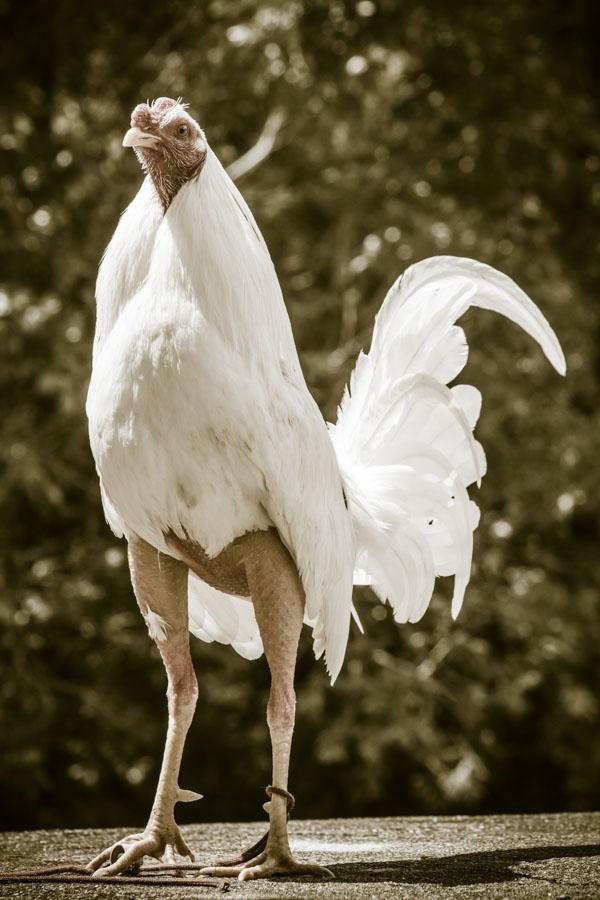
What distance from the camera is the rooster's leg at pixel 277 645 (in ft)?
9.25

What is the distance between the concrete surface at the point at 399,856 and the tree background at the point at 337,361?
2.36m

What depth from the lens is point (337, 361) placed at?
6.63 m

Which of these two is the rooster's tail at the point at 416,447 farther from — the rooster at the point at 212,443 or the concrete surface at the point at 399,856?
the concrete surface at the point at 399,856

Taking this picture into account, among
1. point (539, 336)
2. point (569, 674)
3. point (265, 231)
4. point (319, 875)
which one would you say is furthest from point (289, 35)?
point (319, 875)

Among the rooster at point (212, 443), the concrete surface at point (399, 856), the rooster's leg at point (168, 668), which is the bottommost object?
the concrete surface at point (399, 856)

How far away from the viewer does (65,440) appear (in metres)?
6.62

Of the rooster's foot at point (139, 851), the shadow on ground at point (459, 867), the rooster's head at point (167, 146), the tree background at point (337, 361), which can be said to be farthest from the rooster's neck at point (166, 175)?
the tree background at point (337, 361)

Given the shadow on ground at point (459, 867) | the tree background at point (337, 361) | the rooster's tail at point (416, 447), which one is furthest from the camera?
the tree background at point (337, 361)

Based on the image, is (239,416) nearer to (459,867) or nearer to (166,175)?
(166,175)

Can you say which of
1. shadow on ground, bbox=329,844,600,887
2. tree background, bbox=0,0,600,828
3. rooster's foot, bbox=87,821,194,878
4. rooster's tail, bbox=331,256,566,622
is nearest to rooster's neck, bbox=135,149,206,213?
rooster's tail, bbox=331,256,566,622

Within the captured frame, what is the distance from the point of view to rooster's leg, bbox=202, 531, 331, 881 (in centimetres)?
282

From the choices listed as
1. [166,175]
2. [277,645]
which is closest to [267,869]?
[277,645]

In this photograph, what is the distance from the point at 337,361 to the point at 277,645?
12.7 ft

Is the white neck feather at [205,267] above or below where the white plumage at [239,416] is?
above
